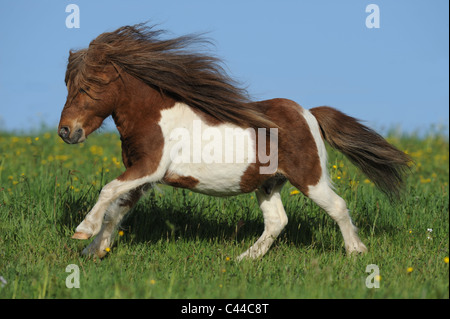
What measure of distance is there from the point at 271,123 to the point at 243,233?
5.34 ft

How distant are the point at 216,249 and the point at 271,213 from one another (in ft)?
2.12

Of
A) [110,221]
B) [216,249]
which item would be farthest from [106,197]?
[216,249]

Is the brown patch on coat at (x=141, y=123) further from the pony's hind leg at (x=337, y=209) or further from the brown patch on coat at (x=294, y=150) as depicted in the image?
the pony's hind leg at (x=337, y=209)

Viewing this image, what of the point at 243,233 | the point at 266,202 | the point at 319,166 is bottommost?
the point at 243,233

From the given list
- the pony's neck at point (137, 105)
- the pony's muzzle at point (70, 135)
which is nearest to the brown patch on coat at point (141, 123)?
the pony's neck at point (137, 105)

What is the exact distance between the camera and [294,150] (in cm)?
496

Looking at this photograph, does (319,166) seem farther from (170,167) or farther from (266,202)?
(170,167)

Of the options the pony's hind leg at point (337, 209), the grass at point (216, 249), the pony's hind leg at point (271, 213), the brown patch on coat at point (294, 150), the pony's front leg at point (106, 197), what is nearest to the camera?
the grass at point (216, 249)

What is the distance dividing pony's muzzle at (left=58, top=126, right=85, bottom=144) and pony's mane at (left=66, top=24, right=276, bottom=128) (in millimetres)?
380

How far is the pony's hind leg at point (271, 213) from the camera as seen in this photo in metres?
5.36

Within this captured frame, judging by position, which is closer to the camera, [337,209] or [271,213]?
[337,209]

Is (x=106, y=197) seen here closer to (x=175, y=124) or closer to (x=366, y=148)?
(x=175, y=124)

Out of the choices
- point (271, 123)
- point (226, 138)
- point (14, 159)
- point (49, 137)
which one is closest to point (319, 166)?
point (271, 123)

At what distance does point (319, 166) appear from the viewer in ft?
16.6
